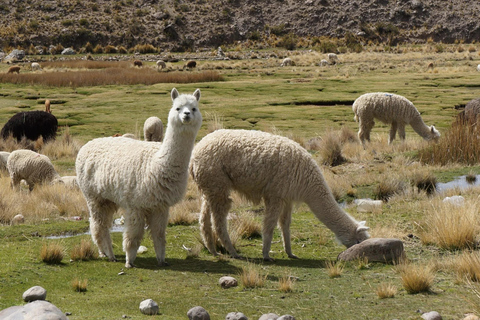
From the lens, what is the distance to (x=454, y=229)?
798 centimetres

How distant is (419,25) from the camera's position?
7538cm

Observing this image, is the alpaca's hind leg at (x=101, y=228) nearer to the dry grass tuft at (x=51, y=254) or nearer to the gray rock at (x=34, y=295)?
the dry grass tuft at (x=51, y=254)

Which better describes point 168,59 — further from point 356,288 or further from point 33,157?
point 356,288

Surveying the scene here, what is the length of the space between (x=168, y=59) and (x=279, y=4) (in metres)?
30.2

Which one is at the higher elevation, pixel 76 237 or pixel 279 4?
pixel 279 4

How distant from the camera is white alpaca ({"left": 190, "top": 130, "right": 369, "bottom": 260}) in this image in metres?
8.20

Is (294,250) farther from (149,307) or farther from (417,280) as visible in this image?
(149,307)

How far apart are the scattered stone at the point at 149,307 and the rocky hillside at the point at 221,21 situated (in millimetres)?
64458

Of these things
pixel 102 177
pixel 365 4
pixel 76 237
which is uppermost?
pixel 365 4

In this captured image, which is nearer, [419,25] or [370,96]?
[370,96]

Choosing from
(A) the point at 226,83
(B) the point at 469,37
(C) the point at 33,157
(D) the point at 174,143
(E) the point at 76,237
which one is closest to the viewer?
(D) the point at 174,143

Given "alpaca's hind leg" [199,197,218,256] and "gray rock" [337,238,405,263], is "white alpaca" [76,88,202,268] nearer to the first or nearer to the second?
"alpaca's hind leg" [199,197,218,256]

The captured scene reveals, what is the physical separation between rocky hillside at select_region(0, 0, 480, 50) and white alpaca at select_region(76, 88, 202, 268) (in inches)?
2439

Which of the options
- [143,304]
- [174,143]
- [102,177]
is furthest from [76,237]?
[143,304]
